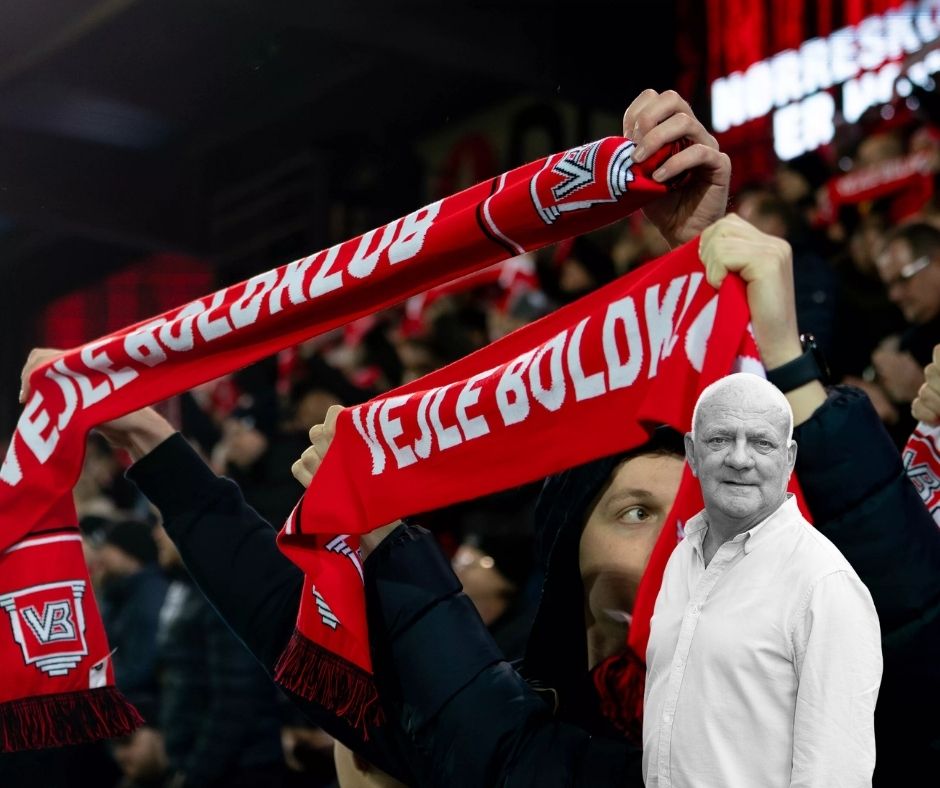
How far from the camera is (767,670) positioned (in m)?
1.15

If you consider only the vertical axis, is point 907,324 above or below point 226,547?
above

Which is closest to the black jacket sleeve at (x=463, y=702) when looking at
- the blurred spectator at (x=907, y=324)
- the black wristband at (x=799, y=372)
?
the black wristband at (x=799, y=372)

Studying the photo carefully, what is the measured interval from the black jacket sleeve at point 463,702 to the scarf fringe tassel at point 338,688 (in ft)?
0.14

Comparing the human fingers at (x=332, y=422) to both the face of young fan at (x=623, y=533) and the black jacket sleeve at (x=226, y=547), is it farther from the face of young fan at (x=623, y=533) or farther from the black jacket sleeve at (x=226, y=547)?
the face of young fan at (x=623, y=533)

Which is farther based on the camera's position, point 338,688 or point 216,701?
point 216,701

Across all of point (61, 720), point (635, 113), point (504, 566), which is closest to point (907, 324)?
point (504, 566)

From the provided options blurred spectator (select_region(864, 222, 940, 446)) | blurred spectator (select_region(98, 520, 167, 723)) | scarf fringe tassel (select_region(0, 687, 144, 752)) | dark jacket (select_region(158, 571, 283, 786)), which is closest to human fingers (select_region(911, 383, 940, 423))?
blurred spectator (select_region(864, 222, 940, 446))

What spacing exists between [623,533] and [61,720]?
0.92 metres

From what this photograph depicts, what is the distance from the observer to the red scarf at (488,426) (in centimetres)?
162

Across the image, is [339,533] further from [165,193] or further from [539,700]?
[165,193]

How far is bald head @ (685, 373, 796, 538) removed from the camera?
120cm

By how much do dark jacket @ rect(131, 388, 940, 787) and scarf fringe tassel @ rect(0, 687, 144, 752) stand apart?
246 millimetres

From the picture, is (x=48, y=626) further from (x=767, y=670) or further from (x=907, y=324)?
(x=907, y=324)

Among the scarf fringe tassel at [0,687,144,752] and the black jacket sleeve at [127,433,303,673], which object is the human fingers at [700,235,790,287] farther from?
the scarf fringe tassel at [0,687,144,752]
